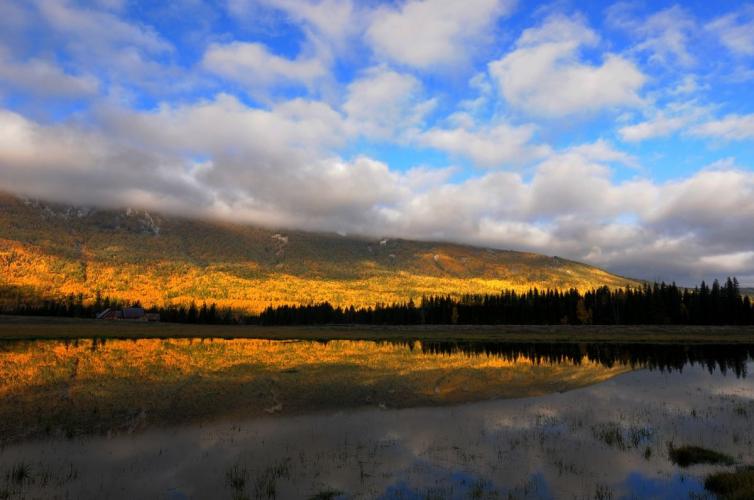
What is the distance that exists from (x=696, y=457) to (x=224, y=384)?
92.6 feet

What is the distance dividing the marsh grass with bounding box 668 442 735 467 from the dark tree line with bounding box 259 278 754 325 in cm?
13191

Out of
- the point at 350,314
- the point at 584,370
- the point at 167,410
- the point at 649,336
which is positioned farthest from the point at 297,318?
the point at 167,410

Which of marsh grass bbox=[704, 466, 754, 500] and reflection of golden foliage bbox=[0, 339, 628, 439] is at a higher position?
marsh grass bbox=[704, 466, 754, 500]

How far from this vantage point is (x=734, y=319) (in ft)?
429

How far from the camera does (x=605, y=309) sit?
5723 inches

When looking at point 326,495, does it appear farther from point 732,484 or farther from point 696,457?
point 696,457

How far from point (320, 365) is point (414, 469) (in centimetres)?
3344

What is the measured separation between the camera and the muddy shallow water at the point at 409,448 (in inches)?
571

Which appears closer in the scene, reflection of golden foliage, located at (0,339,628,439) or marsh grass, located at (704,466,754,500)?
marsh grass, located at (704,466,754,500)

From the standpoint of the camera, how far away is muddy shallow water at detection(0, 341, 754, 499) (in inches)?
571

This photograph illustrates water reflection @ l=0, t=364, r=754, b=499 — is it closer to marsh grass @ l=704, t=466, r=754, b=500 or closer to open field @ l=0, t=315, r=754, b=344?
marsh grass @ l=704, t=466, r=754, b=500

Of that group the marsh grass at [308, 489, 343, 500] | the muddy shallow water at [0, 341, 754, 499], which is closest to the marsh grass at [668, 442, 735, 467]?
the muddy shallow water at [0, 341, 754, 499]

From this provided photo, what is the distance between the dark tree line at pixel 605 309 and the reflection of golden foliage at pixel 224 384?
96.5 m

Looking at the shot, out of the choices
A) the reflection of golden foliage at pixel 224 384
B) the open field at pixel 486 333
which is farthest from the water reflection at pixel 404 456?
the open field at pixel 486 333
